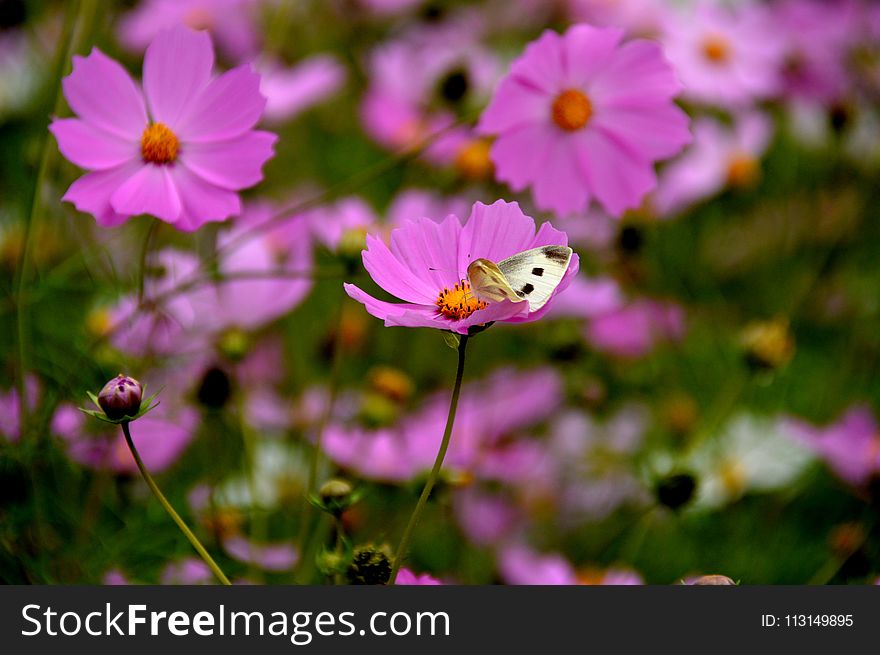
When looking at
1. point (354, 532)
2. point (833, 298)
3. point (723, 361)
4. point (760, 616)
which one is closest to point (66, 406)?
point (354, 532)

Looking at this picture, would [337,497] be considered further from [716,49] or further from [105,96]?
[716,49]

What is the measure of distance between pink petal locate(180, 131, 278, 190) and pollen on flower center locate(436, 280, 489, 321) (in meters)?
0.11

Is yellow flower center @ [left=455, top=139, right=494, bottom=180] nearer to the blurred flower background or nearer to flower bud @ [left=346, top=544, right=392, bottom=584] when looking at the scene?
the blurred flower background

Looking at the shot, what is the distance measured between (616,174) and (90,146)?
11.5 inches

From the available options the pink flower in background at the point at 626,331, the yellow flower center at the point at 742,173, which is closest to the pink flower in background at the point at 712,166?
the yellow flower center at the point at 742,173

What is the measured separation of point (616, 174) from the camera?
20.7 inches

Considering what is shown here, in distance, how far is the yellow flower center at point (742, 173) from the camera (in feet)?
3.17

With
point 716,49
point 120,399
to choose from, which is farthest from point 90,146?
point 716,49

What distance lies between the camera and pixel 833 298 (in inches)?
39.6

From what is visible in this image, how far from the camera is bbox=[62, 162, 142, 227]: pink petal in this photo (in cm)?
42

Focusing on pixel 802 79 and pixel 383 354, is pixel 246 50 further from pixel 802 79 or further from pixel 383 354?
pixel 802 79

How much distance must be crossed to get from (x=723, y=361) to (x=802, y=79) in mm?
343

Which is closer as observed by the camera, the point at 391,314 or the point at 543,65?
the point at 391,314

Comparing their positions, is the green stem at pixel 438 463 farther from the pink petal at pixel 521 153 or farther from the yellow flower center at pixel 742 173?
the yellow flower center at pixel 742 173
